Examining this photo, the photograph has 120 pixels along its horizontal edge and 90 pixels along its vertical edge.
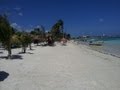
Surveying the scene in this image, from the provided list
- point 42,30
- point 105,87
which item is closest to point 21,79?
point 105,87

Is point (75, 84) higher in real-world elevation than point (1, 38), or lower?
lower

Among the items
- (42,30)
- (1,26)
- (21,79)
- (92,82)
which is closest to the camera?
(92,82)

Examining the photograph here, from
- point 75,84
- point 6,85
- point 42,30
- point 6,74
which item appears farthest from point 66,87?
point 42,30

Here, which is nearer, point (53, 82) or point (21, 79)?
point (53, 82)

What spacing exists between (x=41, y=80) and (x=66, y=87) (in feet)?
5.80

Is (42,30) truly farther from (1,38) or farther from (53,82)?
(53,82)

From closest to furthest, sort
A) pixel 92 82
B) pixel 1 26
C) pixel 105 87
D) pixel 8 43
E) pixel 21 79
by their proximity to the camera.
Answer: pixel 105 87, pixel 92 82, pixel 21 79, pixel 1 26, pixel 8 43

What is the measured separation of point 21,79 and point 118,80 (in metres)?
4.36

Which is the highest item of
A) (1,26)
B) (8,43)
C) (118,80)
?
(1,26)

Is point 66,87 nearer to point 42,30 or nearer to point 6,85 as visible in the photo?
point 6,85

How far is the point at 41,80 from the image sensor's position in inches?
418

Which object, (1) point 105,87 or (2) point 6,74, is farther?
(2) point 6,74

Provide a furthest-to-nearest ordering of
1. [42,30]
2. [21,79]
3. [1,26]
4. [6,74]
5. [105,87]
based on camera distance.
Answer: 1. [42,30]
2. [1,26]
3. [6,74]
4. [21,79]
5. [105,87]

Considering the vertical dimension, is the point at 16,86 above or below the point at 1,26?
below
